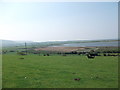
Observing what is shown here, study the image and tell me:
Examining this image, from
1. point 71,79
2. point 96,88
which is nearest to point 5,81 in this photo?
point 71,79

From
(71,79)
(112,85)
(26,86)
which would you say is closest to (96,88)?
(112,85)

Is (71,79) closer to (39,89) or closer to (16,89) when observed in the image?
(39,89)

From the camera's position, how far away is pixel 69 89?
22.9 feet

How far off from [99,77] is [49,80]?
272 centimetres

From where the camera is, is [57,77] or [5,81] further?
[57,77]

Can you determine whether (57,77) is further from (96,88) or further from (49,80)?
(96,88)

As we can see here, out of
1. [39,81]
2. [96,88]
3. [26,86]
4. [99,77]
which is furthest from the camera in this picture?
[99,77]

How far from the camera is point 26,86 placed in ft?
24.4

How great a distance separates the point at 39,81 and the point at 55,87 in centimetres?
129

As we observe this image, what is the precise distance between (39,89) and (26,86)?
0.80 meters

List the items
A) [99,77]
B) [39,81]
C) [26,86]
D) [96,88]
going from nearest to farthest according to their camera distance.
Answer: [96,88]
[26,86]
[39,81]
[99,77]

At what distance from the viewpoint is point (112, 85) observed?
733cm

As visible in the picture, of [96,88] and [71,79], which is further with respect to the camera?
[71,79]

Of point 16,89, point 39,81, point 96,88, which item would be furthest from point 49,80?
point 96,88
